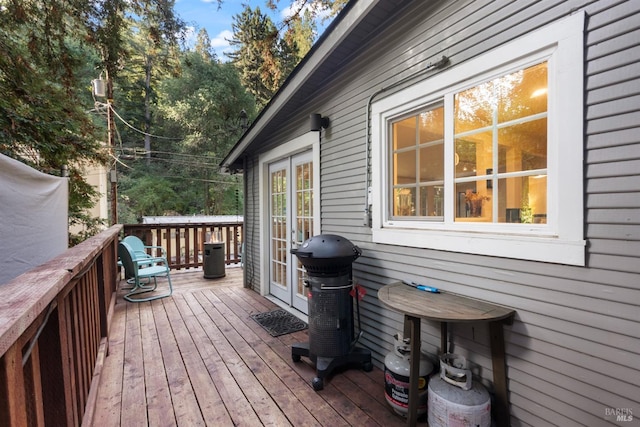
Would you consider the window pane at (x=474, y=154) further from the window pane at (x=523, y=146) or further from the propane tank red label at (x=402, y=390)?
the propane tank red label at (x=402, y=390)

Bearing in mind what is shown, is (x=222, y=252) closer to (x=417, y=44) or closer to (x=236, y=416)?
(x=236, y=416)

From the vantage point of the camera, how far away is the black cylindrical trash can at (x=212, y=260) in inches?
229

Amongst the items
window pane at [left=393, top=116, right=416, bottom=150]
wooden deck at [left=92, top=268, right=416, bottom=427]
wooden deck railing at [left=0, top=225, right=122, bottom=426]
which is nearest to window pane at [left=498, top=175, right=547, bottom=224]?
window pane at [left=393, top=116, right=416, bottom=150]

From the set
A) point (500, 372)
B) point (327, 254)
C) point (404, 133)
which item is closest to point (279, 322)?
point (327, 254)

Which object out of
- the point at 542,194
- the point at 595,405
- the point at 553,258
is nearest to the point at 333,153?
the point at 542,194

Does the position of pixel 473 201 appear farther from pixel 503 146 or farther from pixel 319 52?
pixel 319 52

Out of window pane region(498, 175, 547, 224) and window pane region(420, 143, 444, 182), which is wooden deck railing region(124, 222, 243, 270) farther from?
window pane region(498, 175, 547, 224)

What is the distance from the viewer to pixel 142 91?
15.8m

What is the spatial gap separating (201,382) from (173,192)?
15.3 m

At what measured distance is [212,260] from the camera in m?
5.81

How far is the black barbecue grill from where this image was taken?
234cm

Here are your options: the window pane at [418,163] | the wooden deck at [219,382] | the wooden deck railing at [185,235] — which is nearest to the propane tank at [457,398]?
the wooden deck at [219,382]

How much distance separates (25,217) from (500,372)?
3.65 meters

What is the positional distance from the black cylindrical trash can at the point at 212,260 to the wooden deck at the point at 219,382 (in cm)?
212
